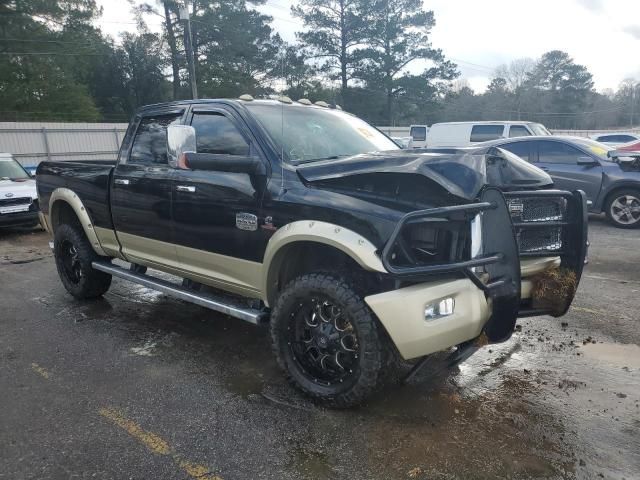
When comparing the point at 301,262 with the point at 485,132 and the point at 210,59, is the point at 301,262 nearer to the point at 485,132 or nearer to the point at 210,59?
the point at 485,132

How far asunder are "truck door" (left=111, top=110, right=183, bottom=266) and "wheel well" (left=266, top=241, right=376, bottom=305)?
120 cm

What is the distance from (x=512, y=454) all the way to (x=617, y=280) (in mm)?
4139

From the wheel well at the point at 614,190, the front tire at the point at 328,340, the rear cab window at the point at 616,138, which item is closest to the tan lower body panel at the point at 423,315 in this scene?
the front tire at the point at 328,340

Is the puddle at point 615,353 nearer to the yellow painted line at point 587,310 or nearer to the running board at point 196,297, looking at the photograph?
the yellow painted line at point 587,310

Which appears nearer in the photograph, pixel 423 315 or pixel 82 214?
pixel 423 315

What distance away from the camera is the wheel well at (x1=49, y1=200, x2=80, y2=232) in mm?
5785

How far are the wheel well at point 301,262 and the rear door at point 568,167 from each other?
7155 mm

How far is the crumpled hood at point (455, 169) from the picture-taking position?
294 centimetres

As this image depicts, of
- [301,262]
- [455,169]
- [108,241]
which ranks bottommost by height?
[108,241]

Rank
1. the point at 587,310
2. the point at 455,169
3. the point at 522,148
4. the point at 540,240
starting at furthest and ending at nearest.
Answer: the point at 522,148 → the point at 587,310 → the point at 540,240 → the point at 455,169

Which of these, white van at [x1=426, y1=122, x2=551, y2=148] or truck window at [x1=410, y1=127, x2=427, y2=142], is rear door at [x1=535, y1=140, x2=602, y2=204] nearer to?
white van at [x1=426, y1=122, x2=551, y2=148]

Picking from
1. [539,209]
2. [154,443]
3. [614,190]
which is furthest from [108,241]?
[614,190]

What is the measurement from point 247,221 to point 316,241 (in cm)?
69

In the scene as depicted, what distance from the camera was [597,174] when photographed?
941cm
